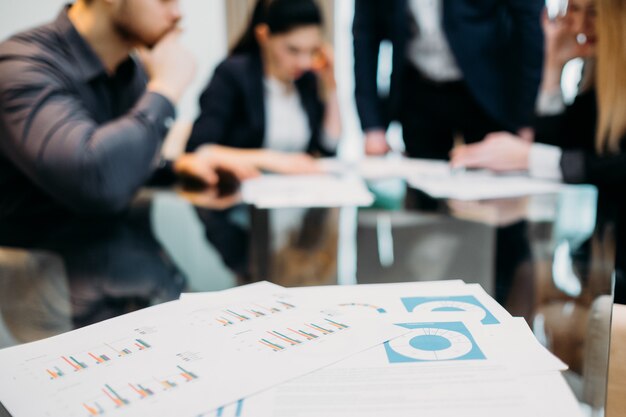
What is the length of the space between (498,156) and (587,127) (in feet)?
0.92

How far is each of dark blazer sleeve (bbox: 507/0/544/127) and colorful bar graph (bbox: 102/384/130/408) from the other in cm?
170

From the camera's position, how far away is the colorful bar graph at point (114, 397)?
33 cm

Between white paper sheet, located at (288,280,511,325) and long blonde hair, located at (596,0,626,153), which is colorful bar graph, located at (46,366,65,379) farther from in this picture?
long blonde hair, located at (596,0,626,153)

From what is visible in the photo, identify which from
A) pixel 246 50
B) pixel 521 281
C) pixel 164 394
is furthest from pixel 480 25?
pixel 164 394

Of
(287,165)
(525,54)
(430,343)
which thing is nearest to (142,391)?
(430,343)

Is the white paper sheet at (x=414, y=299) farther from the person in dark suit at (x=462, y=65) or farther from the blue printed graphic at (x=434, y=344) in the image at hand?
the person in dark suit at (x=462, y=65)

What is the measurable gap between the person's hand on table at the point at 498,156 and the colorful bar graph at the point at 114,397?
1.30 m

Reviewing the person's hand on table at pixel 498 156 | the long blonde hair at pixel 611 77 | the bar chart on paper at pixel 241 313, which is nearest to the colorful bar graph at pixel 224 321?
→ the bar chart on paper at pixel 241 313

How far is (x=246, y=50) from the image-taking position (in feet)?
6.76

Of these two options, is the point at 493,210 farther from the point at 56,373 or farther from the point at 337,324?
the point at 56,373

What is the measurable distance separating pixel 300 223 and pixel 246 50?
135 centimetres

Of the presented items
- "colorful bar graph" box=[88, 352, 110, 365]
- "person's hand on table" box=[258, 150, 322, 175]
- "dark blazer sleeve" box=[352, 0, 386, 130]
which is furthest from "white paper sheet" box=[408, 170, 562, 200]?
"colorful bar graph" box=[88, 352, 110, 365]

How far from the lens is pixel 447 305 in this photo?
49 cm

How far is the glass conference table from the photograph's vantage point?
19.5 inches
